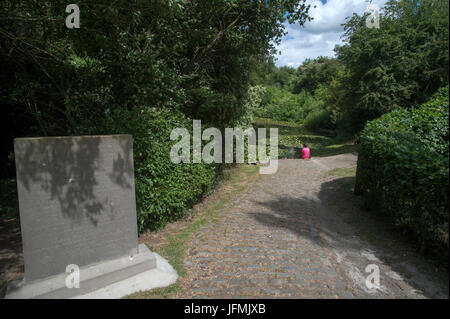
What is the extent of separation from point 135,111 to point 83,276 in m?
3.21

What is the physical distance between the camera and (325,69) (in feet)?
191

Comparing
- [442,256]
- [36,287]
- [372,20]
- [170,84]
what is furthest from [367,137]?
[372,20]

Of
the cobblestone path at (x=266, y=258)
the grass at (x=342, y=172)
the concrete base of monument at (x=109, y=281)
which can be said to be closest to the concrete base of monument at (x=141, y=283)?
the concrete base of monument at (x=109, y=281)

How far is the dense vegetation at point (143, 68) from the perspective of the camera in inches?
217

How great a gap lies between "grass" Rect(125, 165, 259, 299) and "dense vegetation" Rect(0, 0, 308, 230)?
0.40 metres

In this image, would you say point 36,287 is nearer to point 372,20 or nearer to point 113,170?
point 113,170

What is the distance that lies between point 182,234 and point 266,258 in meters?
2.02

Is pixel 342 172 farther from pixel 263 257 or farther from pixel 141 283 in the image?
pixel 141 283

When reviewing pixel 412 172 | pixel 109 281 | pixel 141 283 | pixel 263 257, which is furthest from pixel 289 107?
pixel 109 281

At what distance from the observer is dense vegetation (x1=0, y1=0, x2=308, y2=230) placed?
18.0 feet

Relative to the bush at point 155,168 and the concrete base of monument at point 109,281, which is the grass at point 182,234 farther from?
the bush at point 155,168

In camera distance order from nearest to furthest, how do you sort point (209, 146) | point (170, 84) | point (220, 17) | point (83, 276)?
point (83, 276), point (170, 84), point (209, 146), point (220, 17)

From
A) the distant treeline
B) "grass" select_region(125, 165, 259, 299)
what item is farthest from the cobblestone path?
the distant treeline

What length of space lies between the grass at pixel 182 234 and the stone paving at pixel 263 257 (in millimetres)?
190
